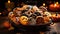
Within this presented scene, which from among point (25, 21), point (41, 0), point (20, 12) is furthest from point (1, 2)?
point (25, 21)

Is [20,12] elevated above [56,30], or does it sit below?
above

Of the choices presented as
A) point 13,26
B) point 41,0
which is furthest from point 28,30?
point 41,0

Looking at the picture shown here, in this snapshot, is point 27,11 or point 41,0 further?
point 41,0

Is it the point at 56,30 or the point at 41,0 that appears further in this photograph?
the point at 41,0

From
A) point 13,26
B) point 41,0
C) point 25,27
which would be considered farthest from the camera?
point 41,0

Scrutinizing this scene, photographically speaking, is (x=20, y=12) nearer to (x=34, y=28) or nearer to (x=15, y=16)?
(x=15, y=16)

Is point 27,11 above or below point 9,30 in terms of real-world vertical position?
above

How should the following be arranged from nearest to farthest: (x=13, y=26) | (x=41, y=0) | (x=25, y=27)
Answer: (x=25, y=27)
(x=13, y=26)
(x=41, y=0)

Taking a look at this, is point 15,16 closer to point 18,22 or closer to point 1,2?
point 18,22
